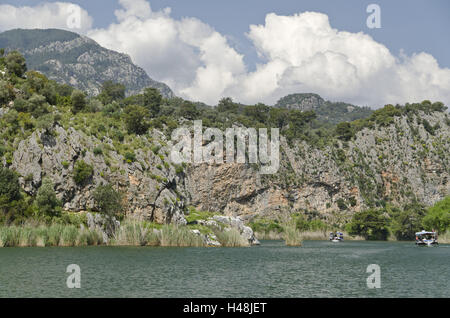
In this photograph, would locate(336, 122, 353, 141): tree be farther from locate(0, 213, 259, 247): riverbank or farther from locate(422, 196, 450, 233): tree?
locate(0, 213, 259, 247): riverbank

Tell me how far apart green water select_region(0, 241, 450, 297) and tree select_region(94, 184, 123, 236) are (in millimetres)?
18597

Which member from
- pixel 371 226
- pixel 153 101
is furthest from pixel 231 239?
pixel 153 101

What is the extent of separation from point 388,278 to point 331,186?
10855 centimetres

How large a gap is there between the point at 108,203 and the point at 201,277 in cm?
3493

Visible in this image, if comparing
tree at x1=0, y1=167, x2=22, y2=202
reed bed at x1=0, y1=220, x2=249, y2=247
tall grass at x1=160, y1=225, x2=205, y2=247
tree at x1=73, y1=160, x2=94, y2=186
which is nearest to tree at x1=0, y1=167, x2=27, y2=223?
tree at x1=0, y1=167, x2=22, y2=202

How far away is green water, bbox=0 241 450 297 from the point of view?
2550 cm

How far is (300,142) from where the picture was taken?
148 meters

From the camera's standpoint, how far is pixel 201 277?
1240 inches

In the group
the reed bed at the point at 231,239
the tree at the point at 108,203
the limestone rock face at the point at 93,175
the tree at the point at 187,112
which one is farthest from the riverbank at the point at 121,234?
the tree at the point at 187,112

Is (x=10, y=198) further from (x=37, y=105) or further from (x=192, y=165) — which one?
(x=192, y=165)

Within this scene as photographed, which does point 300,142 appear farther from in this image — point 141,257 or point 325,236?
point 141,257

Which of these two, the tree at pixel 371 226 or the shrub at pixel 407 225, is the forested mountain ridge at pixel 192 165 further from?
the shrub at pixel 407 225

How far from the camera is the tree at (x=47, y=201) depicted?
58.2 metres

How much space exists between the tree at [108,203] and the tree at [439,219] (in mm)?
69499
